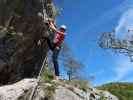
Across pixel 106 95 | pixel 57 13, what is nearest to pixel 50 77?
pixel 106 95

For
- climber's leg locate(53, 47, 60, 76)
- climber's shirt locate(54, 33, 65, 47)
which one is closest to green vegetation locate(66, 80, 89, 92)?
climber's leg locate(53, 47, 60, 76)

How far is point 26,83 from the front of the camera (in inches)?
626

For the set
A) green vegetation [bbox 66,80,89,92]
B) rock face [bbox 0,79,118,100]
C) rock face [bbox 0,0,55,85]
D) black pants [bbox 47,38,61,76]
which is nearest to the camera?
rock face [bbox 0,79,118,100]

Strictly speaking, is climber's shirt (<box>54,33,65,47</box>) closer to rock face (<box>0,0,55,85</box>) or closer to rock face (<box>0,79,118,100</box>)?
rock face (<box>0,79,118,100</box>)

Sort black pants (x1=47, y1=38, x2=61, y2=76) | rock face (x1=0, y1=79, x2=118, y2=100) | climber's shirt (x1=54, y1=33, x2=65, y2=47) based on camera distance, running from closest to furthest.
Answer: rock face (x1=0, y1=79, x2=118, y2=100) < black pants (x1=47, y1=38, x2=61, y2=76) < climber's shirt (x1=54, y1=33, x2=65, y2=47)

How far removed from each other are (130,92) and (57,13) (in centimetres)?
1108

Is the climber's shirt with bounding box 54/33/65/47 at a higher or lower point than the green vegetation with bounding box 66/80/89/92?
higher

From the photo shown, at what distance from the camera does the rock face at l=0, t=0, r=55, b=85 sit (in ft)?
72.0

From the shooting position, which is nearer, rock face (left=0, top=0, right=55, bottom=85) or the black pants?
the black pants

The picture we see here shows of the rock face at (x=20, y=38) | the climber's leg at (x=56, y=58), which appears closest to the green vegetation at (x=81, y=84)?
the climber's leg at (x=56, y=58)

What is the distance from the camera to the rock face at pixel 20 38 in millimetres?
21953

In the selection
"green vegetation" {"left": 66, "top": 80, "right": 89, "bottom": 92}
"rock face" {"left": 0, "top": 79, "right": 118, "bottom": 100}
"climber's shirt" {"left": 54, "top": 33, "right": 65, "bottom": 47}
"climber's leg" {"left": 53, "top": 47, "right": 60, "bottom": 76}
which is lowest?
"rock face" {"left": 0, "top": 79, "right": 118, "bottom": 100}

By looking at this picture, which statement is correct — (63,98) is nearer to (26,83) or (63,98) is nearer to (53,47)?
(26,83)

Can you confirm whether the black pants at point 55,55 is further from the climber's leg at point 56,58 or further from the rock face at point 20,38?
the rock face at point 20,38
